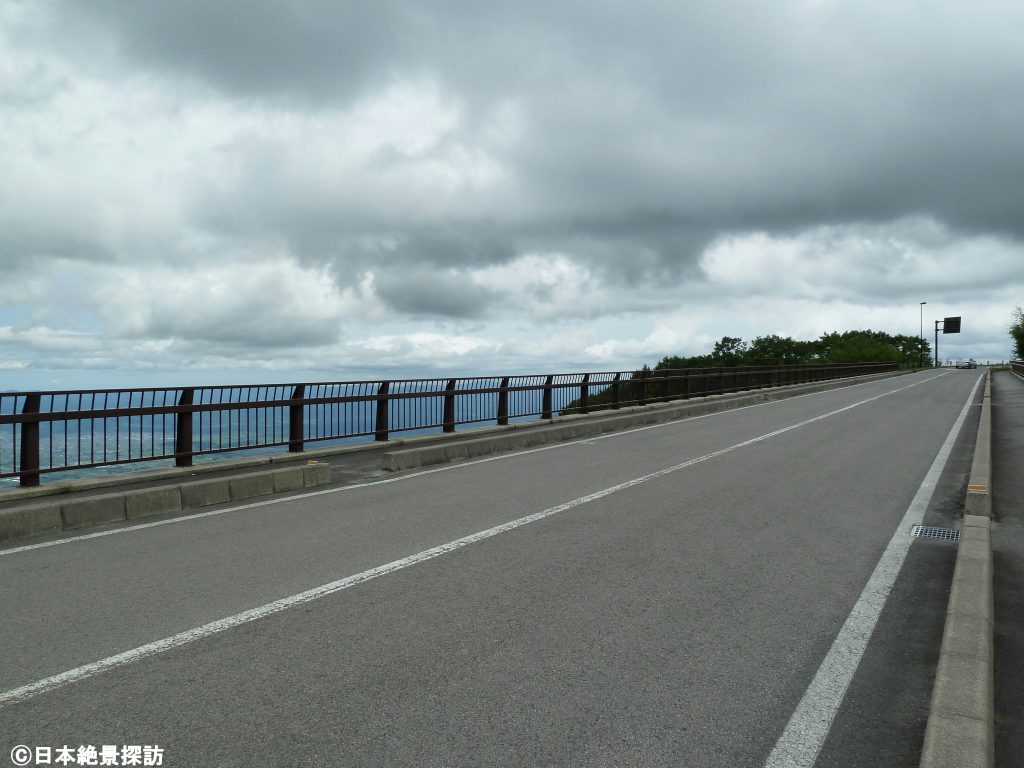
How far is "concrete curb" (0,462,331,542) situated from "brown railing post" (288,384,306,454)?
2579 millimetres

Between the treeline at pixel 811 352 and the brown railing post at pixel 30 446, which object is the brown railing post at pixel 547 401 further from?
the treeline at pixel 811 352

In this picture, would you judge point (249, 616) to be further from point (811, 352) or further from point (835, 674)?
point (811, 352)

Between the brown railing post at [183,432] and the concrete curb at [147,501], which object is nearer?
the concrete curb at [147,501]

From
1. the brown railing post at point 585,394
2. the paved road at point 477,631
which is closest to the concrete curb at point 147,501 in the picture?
the paved road at point 477,631

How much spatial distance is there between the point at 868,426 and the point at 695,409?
243 inches

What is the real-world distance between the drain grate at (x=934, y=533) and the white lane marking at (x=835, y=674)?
0.80 feet

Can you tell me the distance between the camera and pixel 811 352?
156125 millimetres

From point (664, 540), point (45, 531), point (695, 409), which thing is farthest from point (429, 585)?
point (695, 409)

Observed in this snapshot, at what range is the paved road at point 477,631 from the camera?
131 inches

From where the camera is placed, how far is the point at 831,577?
581 cm

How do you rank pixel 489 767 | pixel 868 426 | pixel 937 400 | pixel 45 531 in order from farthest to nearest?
pixel 937 400, pixel 868 426, pixel 45 531, pixel 489 767

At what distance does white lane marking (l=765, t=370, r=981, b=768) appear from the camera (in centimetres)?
324

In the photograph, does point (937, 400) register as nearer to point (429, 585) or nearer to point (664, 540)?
point (664, 540)

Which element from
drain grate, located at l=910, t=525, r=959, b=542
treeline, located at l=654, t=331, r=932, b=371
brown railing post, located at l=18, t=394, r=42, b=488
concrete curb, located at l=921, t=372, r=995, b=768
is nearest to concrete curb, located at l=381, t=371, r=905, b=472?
brown railing post, located at l=18, t=394, r=42, b=488
